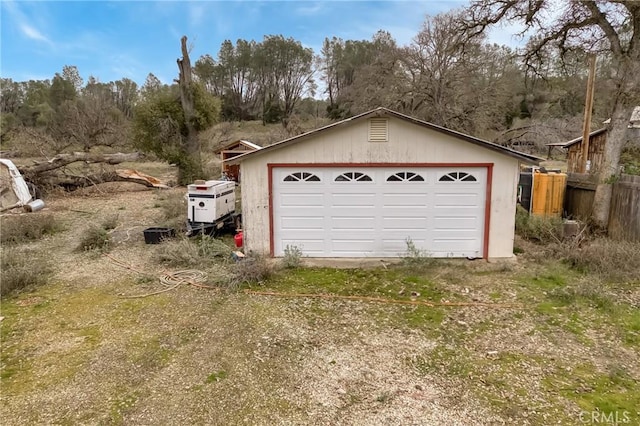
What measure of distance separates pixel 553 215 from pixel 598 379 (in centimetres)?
745

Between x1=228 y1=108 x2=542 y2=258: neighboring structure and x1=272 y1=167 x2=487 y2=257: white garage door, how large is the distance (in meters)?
0.02

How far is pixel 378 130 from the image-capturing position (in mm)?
7906

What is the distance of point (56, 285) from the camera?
7.11 m

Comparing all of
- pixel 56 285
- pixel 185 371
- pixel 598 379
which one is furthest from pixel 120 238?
pixel 598 379

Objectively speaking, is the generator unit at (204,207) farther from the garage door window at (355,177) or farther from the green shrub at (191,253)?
the garage door window at (355,177)

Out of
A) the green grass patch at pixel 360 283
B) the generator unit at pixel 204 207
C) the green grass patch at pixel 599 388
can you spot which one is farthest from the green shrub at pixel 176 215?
the green grass patch at pixel 599 388

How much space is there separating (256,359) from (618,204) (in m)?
9.05

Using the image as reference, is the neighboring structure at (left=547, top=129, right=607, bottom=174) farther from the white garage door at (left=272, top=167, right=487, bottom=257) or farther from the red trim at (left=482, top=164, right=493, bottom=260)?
the white garage door at (left=272, top=167, right=487, bottom=257)

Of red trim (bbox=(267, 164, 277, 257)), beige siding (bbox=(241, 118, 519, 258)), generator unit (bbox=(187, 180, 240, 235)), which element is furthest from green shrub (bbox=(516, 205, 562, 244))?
generator unit (bbox=(187, 180, 240, 235))

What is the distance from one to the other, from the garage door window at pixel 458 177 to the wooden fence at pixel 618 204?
380 cm

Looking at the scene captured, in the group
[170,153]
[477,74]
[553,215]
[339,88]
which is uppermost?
[339,88]

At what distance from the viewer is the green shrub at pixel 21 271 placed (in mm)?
6809

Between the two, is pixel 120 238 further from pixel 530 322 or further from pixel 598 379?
pixel 598 379

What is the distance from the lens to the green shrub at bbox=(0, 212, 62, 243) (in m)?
9.62
